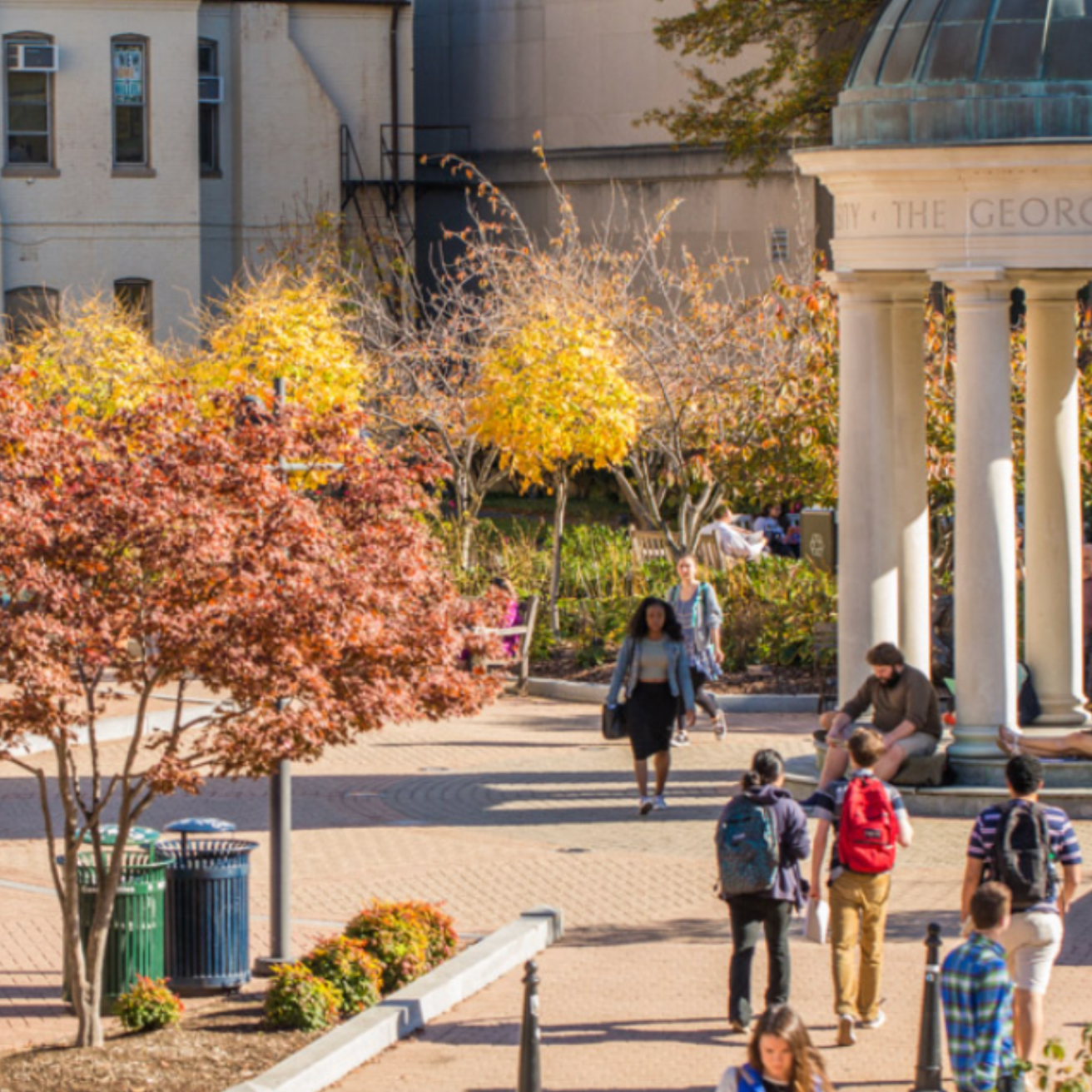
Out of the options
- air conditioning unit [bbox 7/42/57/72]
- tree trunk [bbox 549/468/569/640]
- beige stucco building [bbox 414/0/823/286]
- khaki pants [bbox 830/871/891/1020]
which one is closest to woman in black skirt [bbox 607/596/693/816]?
khaki pants [bbox 830/871/891/1020]

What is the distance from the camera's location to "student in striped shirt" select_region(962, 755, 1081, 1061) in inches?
405

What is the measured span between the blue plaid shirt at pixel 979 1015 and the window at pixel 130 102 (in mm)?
34832

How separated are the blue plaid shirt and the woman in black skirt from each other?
8.21 metres

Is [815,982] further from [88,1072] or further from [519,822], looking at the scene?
→ [519,822]

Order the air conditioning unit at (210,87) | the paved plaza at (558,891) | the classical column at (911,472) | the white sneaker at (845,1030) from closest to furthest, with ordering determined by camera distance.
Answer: the white sneaker at (845,1030) < the paved plaza at (558,891) < the classical column at (911,472) < the air conditioning unit at (210,87)

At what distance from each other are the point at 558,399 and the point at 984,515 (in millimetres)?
8991

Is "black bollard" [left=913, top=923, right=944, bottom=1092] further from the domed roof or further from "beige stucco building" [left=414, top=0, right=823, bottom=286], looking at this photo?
"beige stucco building" [left=414, top=0, right=823, bottom=286]

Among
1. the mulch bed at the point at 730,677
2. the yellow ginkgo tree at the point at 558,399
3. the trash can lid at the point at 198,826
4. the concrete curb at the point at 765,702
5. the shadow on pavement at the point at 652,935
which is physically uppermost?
the yellow ginkgo tree at the point at 558,399

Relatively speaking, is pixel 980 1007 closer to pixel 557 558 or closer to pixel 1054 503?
pixel 1054 503

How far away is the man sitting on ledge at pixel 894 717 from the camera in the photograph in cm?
1638

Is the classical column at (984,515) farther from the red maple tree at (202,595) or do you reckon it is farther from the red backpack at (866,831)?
the red maple tree at (202,595)

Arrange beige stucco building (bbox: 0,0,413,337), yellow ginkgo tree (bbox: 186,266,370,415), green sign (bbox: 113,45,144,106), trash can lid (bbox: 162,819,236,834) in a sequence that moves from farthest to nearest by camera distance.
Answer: green sign (bbox: 113,45,144,106)
beige stucco building (bbox: 0,0,413,337)
yellow ginkgo tree (bbox: 186,266,370,415)
trash can lid (bbox: 162,819,236,834)

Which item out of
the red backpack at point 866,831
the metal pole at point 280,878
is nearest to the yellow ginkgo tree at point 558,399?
the metal pole at point 280,878

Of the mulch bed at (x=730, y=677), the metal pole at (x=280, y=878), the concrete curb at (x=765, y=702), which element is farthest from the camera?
the mulch bed at (x=730, y=677)
